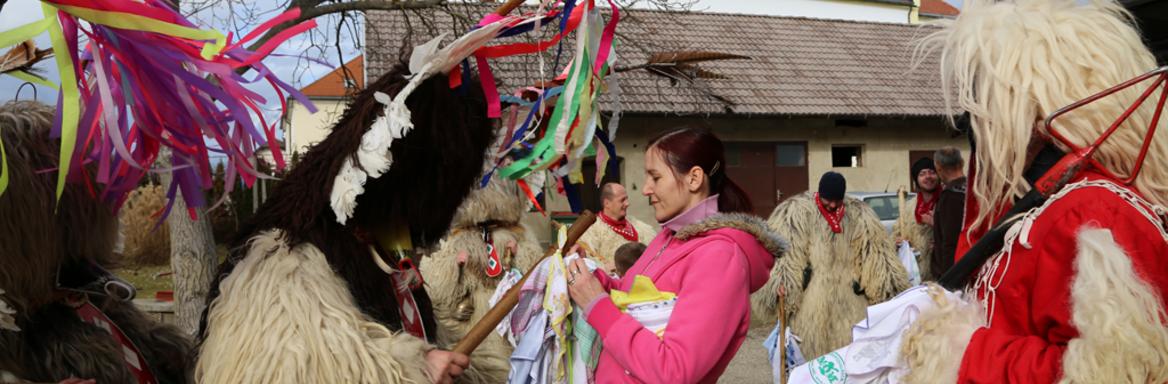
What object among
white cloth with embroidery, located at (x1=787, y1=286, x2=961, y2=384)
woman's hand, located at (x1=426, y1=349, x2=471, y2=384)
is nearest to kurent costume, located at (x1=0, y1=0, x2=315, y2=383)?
woman's hand, located at (x1=426, y1=349, x2=471, y2=384)

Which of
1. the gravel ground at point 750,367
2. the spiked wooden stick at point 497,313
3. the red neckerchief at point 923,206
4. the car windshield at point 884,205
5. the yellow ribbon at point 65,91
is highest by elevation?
the yellow ribbon at point 65,91

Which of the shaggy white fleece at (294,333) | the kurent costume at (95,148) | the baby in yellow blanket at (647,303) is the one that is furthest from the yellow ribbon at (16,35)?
the baby in yellow blanket at (647,303)

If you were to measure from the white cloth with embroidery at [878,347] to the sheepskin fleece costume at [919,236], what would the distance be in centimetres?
542

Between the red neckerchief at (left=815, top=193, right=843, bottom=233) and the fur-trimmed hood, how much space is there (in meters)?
3.39

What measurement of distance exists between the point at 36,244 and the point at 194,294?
3982 mm

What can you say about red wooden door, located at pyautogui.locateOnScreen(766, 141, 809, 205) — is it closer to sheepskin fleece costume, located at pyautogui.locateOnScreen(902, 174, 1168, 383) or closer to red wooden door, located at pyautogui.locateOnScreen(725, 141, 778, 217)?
red wooden door, located at pyautogui.locateOnScreen(725, 141, 778, 217)

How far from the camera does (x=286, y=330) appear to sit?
2.04 metres

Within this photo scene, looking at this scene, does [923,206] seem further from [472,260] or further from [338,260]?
[338,260]

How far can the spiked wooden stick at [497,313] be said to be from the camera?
2.34 meters

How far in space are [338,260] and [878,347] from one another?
1247 mm

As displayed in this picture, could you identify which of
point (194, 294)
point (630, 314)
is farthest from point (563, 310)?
point (194, 294)

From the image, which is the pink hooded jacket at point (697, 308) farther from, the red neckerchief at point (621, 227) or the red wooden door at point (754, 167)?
the red wooden door at point (754, 167)

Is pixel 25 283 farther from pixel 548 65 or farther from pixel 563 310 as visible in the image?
pixel 548 65

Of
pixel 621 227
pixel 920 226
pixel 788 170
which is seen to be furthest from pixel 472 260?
pixel 788 170
